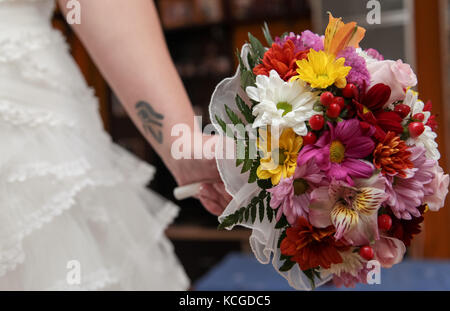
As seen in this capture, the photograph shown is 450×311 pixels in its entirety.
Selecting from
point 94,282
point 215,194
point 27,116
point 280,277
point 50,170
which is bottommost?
point 280,277

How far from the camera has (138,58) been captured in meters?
0.75

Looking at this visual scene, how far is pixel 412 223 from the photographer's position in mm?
593

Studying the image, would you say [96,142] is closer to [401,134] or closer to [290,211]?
[290,211]

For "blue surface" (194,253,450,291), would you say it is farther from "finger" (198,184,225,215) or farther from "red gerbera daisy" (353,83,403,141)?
"red gerbera daisy" (353,83,403,141)

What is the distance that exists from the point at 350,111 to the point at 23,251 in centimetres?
61

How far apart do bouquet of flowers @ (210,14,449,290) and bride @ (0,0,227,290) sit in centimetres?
18

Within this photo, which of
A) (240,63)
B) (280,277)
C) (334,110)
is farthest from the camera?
(280,277)

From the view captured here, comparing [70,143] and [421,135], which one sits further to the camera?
[70,143]

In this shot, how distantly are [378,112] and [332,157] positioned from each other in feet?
0.34

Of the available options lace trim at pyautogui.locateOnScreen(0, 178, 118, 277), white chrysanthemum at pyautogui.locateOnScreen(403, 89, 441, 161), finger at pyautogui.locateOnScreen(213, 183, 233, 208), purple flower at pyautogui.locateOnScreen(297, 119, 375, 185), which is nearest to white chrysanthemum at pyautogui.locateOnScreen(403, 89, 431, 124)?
white chrysanthemum at pyautogui.locateOnScreen(403, 89, 441, 161)

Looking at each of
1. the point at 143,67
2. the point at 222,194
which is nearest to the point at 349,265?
the point at 222,194

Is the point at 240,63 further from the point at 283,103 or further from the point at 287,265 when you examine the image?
the point at 287,265

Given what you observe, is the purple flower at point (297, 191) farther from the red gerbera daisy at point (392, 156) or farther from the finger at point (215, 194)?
the finger at point (215, 194)

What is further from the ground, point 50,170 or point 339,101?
point 339,101
